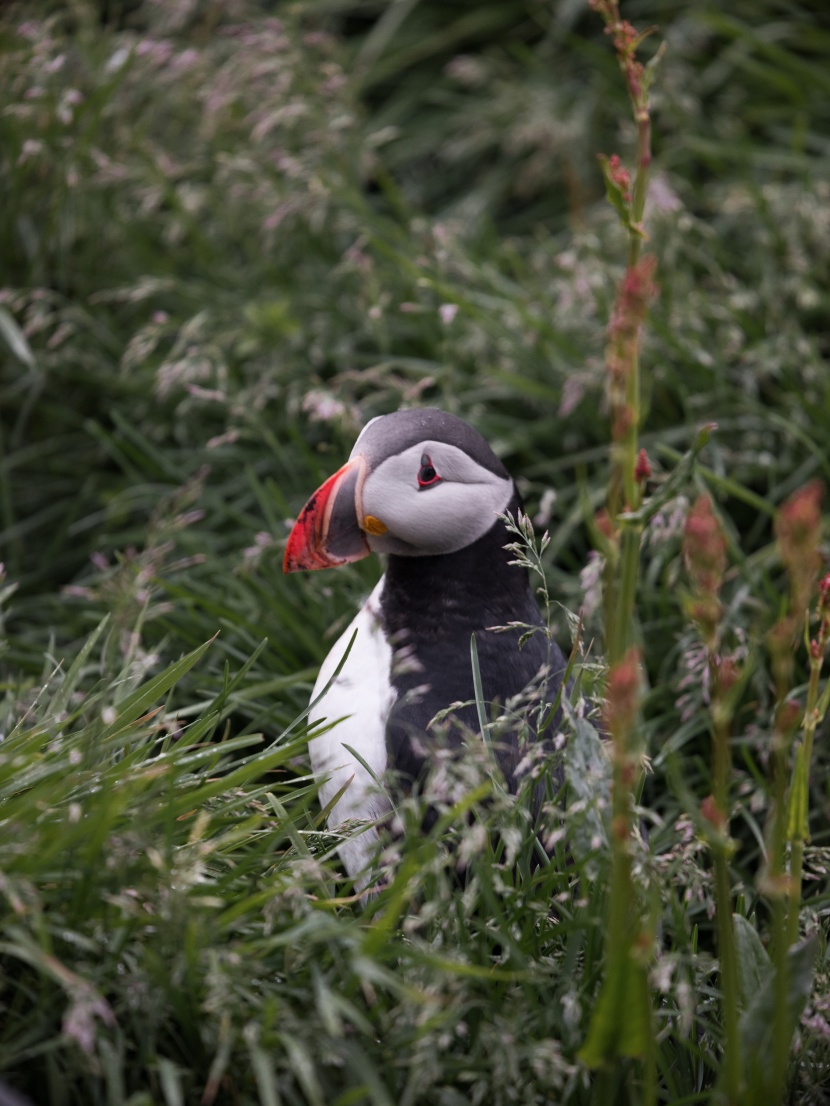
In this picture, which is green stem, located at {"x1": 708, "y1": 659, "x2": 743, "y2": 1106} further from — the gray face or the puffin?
the gray face

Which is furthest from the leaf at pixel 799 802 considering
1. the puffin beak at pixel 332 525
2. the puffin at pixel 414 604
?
the puffin beak at pixel 332 525

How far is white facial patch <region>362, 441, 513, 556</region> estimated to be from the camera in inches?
72.7

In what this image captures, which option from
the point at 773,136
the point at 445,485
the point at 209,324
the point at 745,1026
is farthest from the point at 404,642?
the point at 773,136

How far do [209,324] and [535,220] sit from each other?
1443 mm

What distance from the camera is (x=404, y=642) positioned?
6.55 ft

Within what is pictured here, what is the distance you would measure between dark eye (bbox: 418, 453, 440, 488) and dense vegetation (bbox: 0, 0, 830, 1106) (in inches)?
9.8

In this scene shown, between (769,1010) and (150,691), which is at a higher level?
(150,691)

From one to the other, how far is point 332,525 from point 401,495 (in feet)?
0.40

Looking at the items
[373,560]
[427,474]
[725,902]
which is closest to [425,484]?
[427,474]

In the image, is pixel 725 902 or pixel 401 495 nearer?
pixel 725 902

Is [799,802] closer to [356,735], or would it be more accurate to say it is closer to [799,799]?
[799,799]

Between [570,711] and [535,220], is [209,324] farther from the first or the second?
[570,711]

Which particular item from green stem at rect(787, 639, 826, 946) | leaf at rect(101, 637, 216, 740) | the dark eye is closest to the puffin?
the dark eye

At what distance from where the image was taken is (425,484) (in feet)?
6.11
